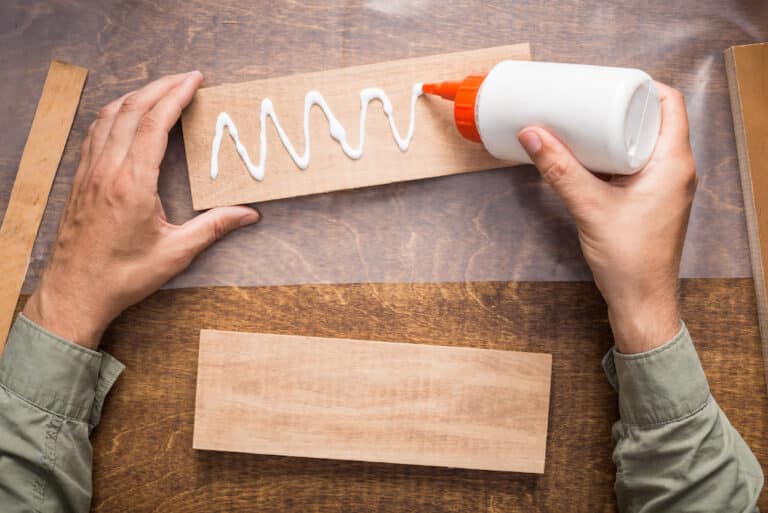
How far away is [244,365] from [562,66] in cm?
50

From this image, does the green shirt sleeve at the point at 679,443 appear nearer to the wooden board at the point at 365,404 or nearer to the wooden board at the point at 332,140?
the wooden board at the point at 365,404

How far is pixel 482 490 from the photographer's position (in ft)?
2.62

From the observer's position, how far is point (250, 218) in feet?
2.62

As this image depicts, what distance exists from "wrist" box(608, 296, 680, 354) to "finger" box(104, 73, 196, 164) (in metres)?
0.60

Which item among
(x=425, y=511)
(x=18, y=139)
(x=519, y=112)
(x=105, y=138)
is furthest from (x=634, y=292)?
(x=18, y=139)

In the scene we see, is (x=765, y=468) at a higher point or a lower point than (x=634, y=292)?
lower

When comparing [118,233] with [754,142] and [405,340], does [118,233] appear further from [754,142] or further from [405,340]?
[754,142]

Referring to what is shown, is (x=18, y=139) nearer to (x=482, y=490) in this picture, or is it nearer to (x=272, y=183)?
(x=272, y=183)

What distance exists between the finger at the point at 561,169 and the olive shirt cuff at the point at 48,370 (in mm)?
556

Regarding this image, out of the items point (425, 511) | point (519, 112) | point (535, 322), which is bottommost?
point (425, 511)

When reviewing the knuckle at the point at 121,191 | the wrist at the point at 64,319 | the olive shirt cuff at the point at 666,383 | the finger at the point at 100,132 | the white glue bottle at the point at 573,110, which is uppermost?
the white glue bottle at the point at 573,110

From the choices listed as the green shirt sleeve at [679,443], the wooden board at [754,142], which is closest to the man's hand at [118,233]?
the green shirt sleeve at [679,443]

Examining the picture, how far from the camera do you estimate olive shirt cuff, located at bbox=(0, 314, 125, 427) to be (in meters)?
0.73

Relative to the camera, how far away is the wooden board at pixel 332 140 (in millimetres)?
792
